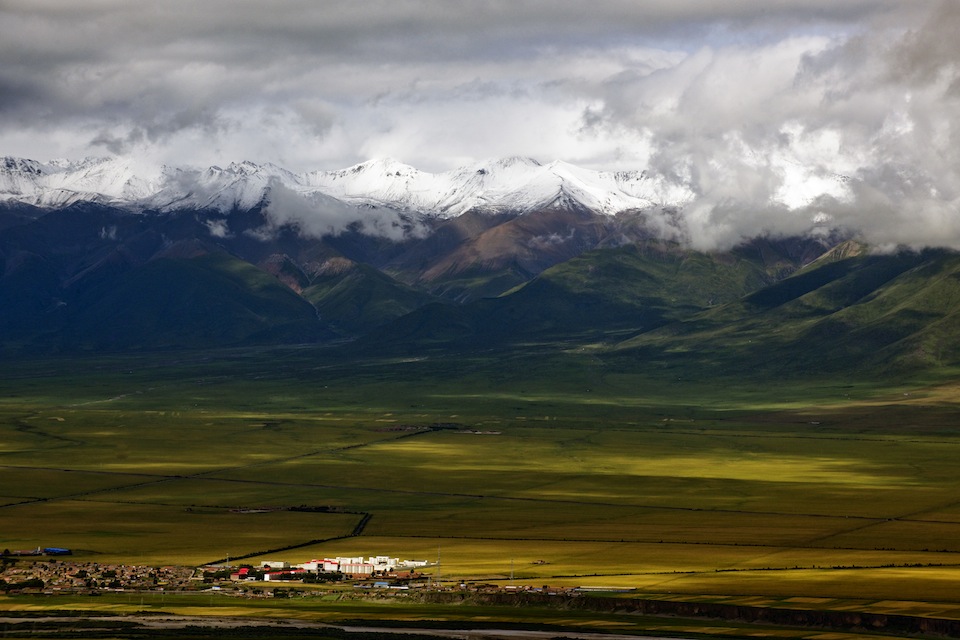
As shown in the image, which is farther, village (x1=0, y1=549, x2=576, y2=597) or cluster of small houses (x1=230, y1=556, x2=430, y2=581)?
cluster of small houses (x1=230, y1=556, x2=430, y2=581)

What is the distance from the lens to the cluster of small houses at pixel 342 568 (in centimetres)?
13388

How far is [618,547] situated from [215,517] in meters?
52.8

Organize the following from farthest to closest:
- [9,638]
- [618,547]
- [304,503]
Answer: [304,503]
[618,547]
[9,638]

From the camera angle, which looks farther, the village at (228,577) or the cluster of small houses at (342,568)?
the cluster of small houses at (342,568)

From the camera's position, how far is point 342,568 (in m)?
137

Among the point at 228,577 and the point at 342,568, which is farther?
the point at 342,568

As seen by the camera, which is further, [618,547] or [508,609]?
[618,547]

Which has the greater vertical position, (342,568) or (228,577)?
(228,577)

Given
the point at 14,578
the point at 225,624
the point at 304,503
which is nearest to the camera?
the point at 225,624

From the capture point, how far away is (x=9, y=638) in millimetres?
100375

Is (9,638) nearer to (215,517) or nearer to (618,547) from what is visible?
(618,547)

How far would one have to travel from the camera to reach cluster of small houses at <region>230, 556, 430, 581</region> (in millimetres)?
133875

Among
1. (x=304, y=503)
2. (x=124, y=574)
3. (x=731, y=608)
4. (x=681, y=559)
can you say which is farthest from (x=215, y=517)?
(x=731, y=608)

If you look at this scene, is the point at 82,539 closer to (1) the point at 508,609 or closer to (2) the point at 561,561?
(2) the point at 561,561
